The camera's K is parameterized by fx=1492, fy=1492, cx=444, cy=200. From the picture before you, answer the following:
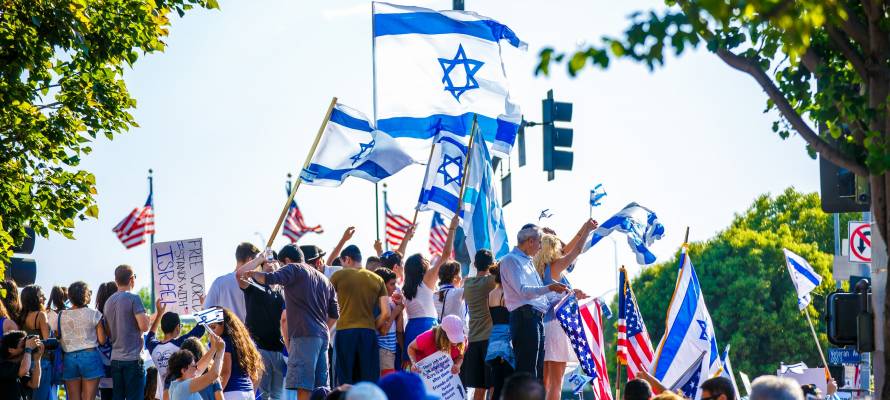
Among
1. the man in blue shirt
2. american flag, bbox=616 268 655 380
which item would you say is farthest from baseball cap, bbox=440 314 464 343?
american flag, bbox=616 268 655 380

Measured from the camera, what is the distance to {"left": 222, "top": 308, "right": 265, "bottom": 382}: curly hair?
1292 centimetres

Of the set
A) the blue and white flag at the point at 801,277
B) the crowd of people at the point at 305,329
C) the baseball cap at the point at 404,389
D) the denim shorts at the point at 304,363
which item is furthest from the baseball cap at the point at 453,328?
the blue and white flag at the point at 801,277

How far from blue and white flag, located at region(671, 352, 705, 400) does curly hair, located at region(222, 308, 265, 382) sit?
215 inches

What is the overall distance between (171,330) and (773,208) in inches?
2340

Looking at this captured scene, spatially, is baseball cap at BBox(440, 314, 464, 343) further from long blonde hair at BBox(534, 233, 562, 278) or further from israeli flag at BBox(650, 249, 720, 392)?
israeli flag at BBox(650, 249, 720, 392)

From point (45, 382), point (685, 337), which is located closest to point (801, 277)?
point (685, 337)

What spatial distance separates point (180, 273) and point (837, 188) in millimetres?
7626

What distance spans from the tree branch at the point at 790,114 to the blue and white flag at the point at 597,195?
755cm

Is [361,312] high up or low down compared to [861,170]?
down

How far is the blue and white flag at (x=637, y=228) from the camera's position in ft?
59.8

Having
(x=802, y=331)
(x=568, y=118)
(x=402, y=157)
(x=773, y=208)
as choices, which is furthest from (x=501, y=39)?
(x=773, y=208)

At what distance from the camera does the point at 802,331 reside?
61312mm

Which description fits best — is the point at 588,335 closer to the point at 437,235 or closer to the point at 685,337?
the point at 685,337

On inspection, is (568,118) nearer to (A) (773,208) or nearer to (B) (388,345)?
(B) (388,345)
